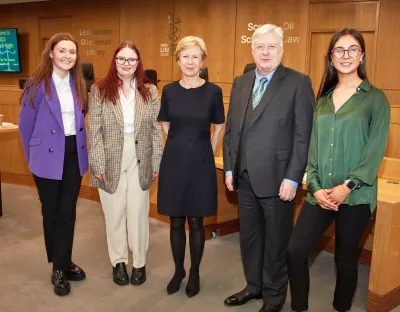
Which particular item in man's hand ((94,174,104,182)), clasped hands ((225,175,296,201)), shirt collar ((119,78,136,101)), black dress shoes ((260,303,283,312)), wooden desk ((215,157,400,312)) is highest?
shirt collar ((119,78,136,101))

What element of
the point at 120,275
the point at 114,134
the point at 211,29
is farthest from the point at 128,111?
the point at 211,29

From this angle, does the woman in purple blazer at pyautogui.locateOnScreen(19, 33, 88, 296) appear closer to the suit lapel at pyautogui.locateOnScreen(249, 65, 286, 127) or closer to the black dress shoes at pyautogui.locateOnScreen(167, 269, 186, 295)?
the black dress shoes at pyautogui.locateOnScreen(167, 269, 186, 295)

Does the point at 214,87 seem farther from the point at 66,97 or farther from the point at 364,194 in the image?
the point at 364,194

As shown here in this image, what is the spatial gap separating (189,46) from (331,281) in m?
1.87

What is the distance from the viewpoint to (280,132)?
2436 mm

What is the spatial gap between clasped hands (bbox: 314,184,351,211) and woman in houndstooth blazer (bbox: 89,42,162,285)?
115 centimetres

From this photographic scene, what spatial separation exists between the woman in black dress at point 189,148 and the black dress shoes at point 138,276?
1.13ft

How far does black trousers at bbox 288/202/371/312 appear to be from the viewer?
223cm

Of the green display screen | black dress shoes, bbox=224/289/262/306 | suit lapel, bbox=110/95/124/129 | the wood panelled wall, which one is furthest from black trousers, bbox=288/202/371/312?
the green display screen

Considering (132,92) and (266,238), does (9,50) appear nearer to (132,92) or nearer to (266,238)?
(132,92)

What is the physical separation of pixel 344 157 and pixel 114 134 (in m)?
1.37

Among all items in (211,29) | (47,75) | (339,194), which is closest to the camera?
(339,194)

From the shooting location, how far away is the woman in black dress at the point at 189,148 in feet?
8.89

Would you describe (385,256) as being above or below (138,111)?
below
